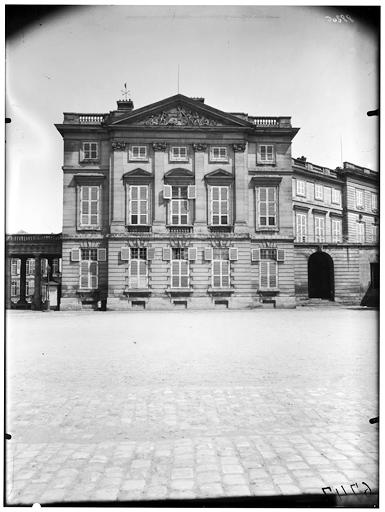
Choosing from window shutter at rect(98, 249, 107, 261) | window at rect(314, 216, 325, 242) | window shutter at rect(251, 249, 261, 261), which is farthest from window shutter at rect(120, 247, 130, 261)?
window at rect(314, 216, 325, 242)

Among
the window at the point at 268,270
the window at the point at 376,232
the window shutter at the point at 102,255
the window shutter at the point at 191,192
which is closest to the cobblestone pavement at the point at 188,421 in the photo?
the window at the point at 376,232

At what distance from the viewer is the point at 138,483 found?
3.22 metres

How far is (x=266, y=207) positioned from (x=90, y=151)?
28.9 feet

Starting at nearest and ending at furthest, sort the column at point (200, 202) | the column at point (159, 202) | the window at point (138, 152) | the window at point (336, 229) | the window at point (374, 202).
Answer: the window at point (374, 202)
the window at point (336, 229)
the window at point (138, 152)
the column at point (159, 202)
the column at point (200, 202)

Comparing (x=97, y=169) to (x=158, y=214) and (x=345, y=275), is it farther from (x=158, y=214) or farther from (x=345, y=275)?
(x=345, y=275)

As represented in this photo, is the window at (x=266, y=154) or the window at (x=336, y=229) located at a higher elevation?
the window at (x=266, y=154)

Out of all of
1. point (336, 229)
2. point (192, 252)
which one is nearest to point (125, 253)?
point (192, 252)

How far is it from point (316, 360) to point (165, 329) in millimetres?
5921

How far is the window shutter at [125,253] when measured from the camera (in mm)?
18250

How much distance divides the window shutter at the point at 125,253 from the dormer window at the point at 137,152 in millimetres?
4253

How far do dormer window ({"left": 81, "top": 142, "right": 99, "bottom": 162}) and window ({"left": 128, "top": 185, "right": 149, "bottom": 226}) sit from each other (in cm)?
371

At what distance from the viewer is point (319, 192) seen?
1720 cm

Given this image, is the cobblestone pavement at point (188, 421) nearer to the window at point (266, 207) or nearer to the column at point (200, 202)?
the window at point (266, 207)

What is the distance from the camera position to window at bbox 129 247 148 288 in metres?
20.1
